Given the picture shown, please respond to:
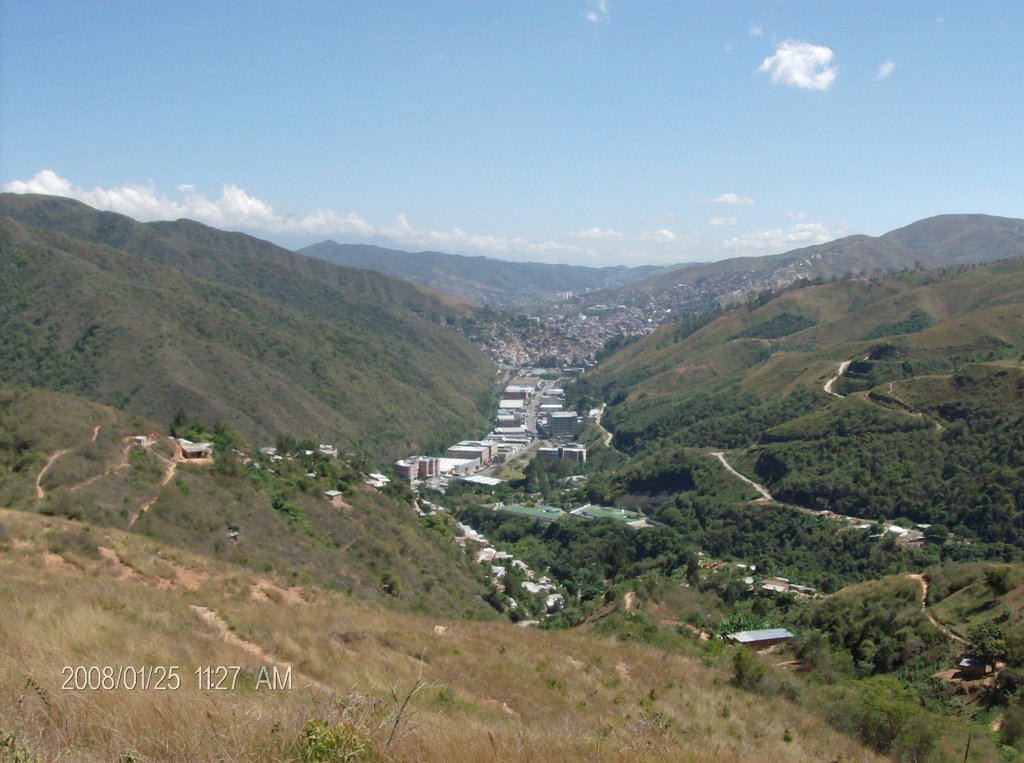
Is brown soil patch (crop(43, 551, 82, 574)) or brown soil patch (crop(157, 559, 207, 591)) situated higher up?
brown soil patch (crop(43, 551, 82, 574))

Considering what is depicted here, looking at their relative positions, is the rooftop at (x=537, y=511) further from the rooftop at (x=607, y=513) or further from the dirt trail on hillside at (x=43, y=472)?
the dirt trail on hillside at (x=43, y=472)

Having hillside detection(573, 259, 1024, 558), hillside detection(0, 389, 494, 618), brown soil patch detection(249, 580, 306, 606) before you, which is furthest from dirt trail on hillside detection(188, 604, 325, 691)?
hillside detection(573, 259, 1024, 558)

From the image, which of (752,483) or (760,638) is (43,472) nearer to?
(760,638)

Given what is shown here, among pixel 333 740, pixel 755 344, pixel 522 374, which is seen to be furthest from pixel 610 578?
pixel 522 374

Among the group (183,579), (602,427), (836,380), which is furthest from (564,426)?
(183,579)

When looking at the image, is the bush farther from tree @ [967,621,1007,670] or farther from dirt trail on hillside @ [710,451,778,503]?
dirt trail on hillside @ [710,451,778,503]

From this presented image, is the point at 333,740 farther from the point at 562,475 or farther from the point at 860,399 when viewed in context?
the point at 562,475

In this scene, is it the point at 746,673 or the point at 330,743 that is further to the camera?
the point at 746,673
